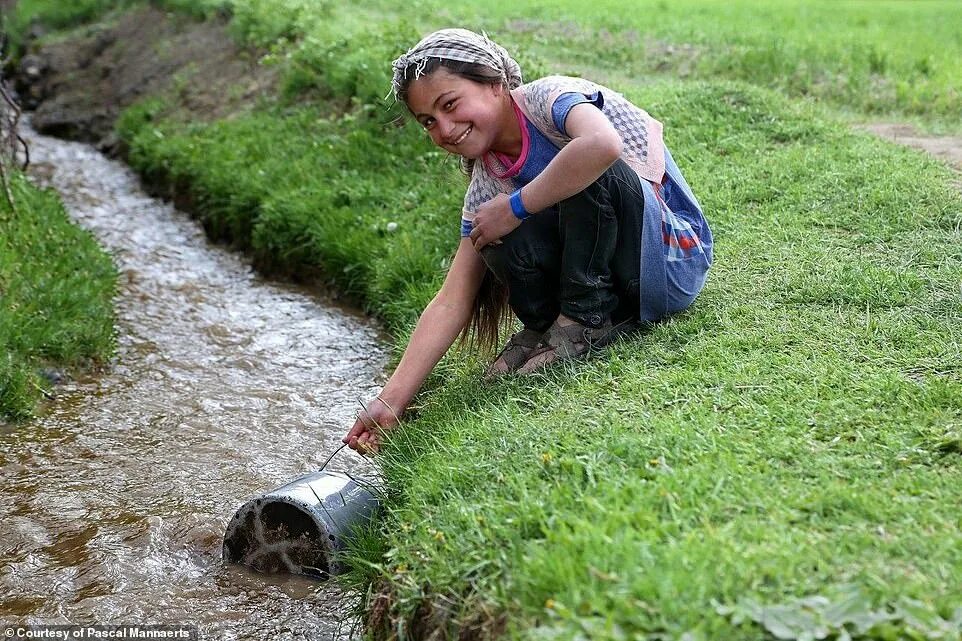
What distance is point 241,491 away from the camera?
4.00 metres

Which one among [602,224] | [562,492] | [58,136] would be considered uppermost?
[602,224]

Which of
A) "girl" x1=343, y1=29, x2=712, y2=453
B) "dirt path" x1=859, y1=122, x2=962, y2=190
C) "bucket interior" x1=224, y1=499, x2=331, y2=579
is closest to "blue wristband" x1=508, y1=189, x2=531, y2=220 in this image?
"girl" x1=343, y1=29, x2=712, y2=453

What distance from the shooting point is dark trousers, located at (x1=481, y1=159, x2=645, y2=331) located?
3.70 m

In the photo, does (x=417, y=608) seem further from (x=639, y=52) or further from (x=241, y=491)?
(x=639, y=52)

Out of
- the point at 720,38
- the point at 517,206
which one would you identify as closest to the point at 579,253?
the point at 517,206

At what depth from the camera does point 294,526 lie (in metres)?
3.44

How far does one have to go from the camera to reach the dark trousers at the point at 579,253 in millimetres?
3697

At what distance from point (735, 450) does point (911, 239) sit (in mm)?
2304

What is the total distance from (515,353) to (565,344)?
217 mm

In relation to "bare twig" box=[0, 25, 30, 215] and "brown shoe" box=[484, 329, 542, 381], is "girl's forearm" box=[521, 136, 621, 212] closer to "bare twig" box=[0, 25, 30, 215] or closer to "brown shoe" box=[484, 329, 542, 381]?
"brown shoe" box=[484, 329, 542, 381]

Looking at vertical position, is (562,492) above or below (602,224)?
below

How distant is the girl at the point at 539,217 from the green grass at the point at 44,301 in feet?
6.22

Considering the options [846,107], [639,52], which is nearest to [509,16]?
[639,52]

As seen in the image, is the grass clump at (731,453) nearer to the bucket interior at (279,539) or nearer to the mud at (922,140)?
the bucket interior at (279,539)
